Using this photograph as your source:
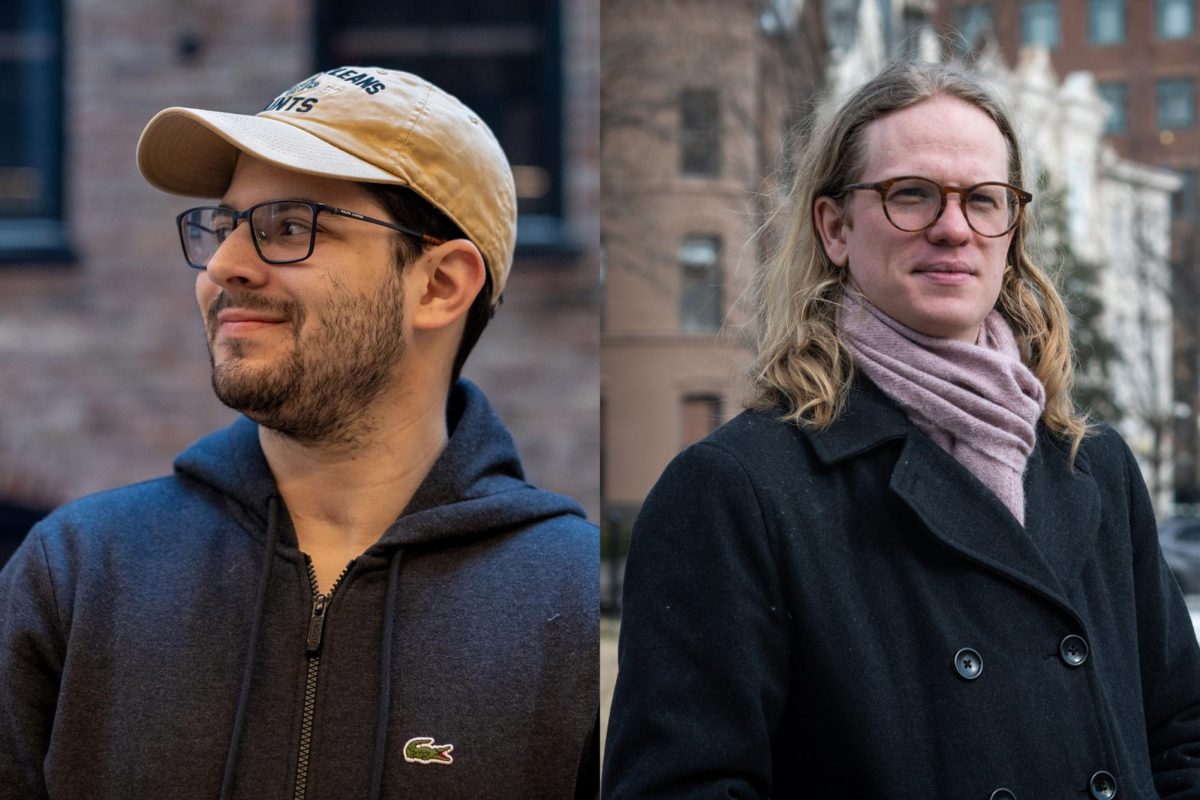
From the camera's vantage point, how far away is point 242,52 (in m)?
2.97

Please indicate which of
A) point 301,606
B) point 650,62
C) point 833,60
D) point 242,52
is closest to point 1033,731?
point 301,606

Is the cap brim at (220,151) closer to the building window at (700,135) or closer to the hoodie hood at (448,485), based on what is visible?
the hoodie hood at (448,485)

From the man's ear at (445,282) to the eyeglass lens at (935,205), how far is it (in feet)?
1.83

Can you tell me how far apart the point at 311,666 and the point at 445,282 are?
54cm

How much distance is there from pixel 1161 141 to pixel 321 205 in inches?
214

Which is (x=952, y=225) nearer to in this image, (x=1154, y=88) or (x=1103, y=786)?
(x=1103, y=786)

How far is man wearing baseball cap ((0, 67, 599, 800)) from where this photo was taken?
1.72 meters

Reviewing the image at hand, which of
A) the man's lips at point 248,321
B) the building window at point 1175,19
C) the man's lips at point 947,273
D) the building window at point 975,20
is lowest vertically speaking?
the man's lips at point 248,321

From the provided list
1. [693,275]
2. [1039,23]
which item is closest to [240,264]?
[693,275]

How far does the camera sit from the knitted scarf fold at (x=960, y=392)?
1748mm

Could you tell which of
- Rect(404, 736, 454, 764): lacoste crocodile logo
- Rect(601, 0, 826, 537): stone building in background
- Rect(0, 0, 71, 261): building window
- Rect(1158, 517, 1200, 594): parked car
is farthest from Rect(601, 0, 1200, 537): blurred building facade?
Rect(404, 736, 454, 764): lacoste crocodile logo

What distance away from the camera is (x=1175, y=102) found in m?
6.79

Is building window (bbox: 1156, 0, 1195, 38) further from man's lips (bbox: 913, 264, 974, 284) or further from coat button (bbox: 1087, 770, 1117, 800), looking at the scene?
coat button (bbox: 1087, 770, 1117, 800)

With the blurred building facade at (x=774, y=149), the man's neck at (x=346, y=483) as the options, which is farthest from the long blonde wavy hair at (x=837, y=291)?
the blurred building facade at (x=774, y=149)
